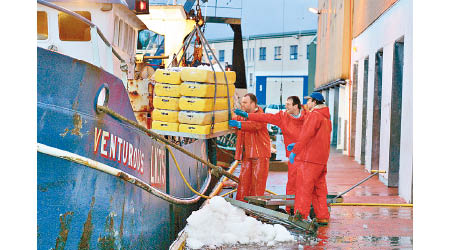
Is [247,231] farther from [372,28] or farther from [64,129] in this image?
[372,28]

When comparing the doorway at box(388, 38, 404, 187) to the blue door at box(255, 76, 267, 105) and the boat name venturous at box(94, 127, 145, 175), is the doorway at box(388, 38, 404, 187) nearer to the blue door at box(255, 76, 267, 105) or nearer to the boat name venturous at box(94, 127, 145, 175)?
the boat name venturous at box(94, 127, 145, 175)

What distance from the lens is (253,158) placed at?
27.7ft

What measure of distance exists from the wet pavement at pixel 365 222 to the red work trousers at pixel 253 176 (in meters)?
1.16

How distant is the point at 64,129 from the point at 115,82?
3.54 feet

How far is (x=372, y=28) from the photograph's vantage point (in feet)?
46.8

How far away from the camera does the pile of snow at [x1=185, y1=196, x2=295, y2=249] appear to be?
6277 millimetres

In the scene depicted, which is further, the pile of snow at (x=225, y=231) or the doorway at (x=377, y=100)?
the doorway at (x=377, y=100)

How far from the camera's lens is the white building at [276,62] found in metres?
49.7

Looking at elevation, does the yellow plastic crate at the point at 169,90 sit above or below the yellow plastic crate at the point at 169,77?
below

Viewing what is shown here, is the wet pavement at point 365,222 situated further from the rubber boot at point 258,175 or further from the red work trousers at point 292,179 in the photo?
the rubber boot at point 258,175

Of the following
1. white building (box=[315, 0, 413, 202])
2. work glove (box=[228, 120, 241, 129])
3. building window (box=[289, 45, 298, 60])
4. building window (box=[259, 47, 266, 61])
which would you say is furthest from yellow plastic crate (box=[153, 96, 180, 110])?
building window (box=[259, 47, 266, 61])

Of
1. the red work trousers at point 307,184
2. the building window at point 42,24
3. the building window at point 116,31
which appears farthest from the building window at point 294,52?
the red work trousers at point 307,184
